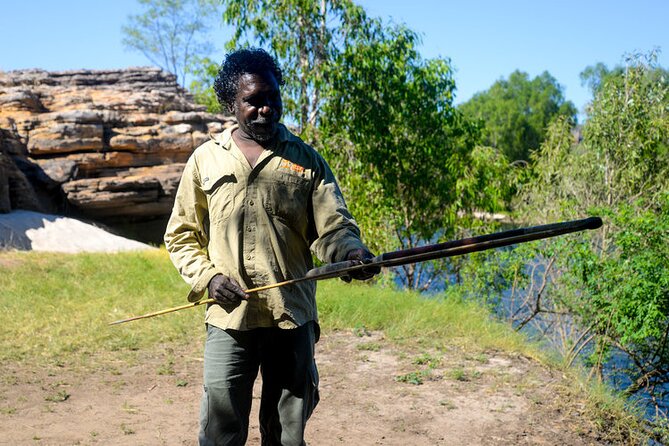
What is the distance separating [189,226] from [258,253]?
13.1 inches

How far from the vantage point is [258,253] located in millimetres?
2758

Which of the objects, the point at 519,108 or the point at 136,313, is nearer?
the point at 136,313

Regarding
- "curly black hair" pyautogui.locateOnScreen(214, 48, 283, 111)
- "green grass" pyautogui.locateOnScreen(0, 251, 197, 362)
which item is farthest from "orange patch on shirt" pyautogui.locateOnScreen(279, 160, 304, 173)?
"green grass" pyautogui.locateOnScreen(0, 251, 197, 362)

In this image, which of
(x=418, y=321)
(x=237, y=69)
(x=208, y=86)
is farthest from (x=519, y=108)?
(x=237, y=69)

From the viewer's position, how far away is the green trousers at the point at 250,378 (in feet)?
8.95

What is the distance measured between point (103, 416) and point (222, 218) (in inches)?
103

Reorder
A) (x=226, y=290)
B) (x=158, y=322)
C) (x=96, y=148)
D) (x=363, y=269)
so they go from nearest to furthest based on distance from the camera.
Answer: (x=363, y=269) < (x=226, y=290) < (x=158, y=322) < (x=96, y=148)

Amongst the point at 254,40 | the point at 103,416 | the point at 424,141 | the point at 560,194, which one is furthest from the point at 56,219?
the point at 103,416

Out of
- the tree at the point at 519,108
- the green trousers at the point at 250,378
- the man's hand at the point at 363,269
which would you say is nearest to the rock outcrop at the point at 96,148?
the green trousers at the point at 250,378

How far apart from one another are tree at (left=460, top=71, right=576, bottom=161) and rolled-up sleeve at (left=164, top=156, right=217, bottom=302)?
145 ft

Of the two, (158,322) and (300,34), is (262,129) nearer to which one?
(158,322)

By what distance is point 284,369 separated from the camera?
109 inches

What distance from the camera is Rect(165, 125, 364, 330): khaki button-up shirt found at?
108 inches

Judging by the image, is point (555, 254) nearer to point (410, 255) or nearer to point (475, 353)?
point (475, 353)
